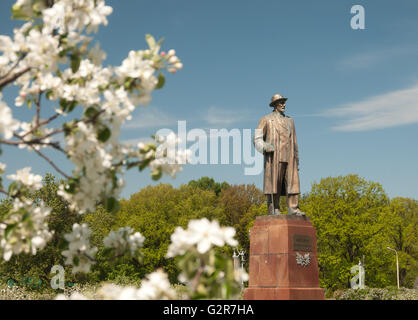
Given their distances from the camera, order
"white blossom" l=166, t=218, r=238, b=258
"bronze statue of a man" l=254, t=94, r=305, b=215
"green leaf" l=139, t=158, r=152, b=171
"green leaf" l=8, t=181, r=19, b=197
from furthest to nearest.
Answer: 1. "bronze statue of a man" l=254, t=94, r=305, b=215
2. "green leaf" l=8, t=181, r=19, b=197
3. "green leaf" l=139, t=158, r=152, b=171
4. "white blossom" l=166, t=218, r=238, b=258

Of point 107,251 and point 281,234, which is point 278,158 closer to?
point 281,234

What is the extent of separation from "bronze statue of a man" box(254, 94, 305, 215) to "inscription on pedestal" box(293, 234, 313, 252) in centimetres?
100

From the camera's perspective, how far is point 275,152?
13.0m

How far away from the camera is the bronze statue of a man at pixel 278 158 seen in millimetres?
12797

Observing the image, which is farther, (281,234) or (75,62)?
(281,234)

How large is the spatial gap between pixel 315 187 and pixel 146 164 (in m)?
36.6

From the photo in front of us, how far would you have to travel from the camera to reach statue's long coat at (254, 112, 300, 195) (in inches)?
505

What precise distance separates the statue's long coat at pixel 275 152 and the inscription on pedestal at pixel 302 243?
141cm

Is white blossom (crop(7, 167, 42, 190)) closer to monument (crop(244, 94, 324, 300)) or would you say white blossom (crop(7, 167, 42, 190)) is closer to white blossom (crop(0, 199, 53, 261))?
white blossom (crop(0, 199, 53, 261))

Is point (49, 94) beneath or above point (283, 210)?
beneath

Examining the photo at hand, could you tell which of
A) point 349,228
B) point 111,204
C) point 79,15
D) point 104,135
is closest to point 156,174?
point 111,204

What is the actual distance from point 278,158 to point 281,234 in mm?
2238

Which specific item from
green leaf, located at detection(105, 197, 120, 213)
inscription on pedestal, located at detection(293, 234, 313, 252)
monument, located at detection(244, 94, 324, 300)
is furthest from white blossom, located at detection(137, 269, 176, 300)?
inscription on pedestal, located at detection(293, 234, 313, 252)
